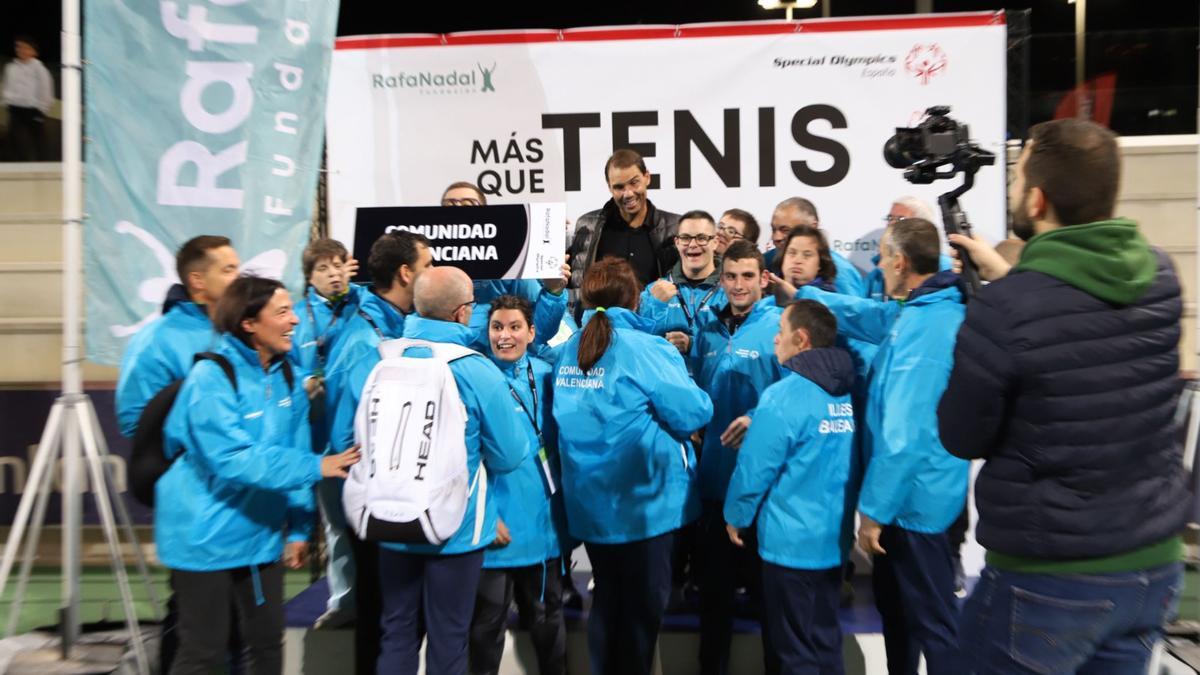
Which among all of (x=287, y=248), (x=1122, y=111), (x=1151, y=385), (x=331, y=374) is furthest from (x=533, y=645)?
(x=1122, y=111)

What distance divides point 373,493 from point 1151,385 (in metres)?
2.25

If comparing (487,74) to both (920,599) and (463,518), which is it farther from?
(920,599)

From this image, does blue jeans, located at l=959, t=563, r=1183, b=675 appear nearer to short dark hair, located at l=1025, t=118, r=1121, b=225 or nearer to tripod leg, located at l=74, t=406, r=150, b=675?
short dark hair, located at l=1025, t=118, r=1121, b=225

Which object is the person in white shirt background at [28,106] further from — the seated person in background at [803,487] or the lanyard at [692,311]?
the seated person in background at [803,487]

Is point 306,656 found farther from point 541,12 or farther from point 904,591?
point 541,12

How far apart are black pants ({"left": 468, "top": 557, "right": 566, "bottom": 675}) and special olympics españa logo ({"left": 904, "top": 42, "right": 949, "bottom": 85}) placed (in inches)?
134

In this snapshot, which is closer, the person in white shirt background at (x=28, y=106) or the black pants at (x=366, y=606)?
the black pants at (x=366, y=606)

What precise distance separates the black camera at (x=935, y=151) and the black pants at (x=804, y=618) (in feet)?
4.59

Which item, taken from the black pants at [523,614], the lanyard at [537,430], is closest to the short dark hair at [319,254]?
the lanyard at [537,430]

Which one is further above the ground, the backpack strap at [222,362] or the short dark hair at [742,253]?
the short dark hair at [742,253]

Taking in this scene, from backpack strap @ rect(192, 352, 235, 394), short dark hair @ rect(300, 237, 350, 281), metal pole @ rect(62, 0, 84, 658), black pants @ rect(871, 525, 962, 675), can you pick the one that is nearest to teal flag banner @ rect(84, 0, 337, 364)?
metal pole @ rect(62, 0, 84, 658)

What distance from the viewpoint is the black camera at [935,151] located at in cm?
313

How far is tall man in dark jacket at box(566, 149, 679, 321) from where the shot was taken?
4914 millimetres

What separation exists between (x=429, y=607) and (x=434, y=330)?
37.6 inches
